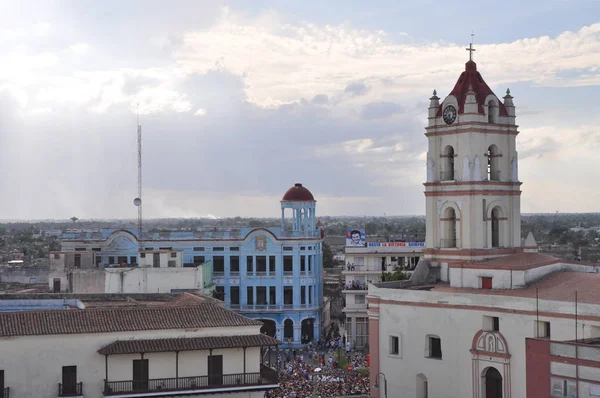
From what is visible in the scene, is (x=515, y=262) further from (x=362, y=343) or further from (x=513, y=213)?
(x=362, y=343)

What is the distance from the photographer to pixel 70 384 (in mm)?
32625

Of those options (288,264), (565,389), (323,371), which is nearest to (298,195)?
(288,264)

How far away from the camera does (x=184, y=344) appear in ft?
111

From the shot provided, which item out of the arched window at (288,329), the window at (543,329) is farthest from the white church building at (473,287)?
the arched window at (288,329)

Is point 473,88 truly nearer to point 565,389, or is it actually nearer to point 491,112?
point 491,112

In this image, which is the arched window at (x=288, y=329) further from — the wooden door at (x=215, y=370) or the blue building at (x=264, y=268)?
the wooden door at (x=215, y=370)

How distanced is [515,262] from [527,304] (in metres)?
3.75

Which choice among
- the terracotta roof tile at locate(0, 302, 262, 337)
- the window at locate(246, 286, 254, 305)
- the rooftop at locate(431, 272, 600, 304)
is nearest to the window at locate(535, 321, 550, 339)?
the rooftop at locate(431, 272, 600, 304)

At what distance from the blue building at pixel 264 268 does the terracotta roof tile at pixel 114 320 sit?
102 ft

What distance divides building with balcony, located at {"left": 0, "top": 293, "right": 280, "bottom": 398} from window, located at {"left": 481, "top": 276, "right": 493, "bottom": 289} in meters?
9.60

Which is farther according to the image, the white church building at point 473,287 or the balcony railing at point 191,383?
the white church building at point 473,287

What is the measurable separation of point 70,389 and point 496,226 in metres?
19.7

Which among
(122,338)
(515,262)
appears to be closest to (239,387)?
(122,338)

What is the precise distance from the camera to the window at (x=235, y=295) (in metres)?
67.5
